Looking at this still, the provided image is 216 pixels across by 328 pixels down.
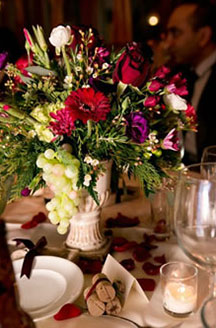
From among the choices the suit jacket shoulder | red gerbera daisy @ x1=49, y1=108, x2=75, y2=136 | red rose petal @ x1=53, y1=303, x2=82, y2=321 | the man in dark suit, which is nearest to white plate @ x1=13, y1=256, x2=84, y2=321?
red rose petal @ x1=53, y1=303, x2=82, y2=321

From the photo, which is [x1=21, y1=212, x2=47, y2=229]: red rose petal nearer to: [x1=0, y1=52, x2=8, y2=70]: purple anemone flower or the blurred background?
[x1=0, y1=52, x2=8, y2=70]: purple anemone flower

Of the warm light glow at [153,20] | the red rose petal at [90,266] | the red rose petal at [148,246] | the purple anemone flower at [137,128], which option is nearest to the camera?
the purple anemone flower at [137,128]

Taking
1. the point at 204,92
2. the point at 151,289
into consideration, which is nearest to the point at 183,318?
the point at 151,289

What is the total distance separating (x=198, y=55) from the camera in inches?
119

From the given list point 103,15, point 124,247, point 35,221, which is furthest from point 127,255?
point 103,15

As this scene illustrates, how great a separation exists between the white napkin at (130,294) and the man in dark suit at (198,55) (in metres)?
1.66

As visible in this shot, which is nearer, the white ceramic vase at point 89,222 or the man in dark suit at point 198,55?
the white ceramic vase at point 89,222

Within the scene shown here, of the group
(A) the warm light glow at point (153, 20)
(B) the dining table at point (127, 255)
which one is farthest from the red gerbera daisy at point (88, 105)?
(A) the warm light glow at point (153, 20)

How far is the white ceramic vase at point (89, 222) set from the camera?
1.03m

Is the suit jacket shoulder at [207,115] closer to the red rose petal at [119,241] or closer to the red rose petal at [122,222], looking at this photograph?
the red rose petal at [122,222]

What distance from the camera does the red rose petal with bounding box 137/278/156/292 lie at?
3.03 ft

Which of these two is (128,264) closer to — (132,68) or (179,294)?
(179,294)

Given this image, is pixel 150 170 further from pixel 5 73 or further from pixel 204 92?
pixel 204 92

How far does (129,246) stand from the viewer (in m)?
1.12
